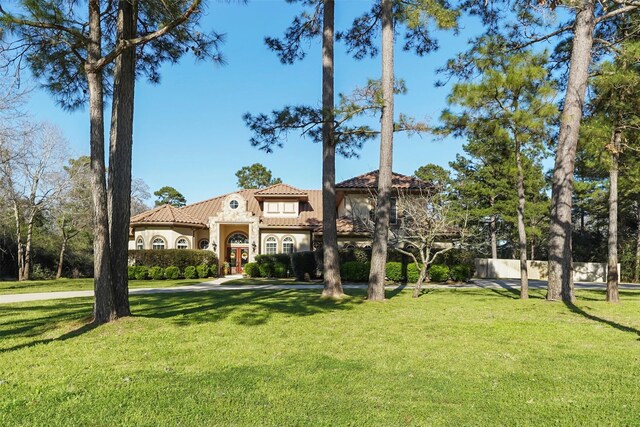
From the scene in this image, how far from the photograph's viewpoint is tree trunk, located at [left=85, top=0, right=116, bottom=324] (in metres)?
7.62

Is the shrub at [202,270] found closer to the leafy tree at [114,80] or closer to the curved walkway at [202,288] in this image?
the curved walkway at [202,288]

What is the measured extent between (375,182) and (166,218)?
43.9 ft

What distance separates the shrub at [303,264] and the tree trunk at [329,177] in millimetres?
9741

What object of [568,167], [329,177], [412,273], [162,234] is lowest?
[412,273]

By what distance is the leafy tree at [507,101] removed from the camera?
38.7 feet

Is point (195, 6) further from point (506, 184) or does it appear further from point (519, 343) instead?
point (506, 184)

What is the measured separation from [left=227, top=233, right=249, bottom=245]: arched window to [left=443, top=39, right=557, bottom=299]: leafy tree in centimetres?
1817

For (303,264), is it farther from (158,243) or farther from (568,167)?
(568,167)

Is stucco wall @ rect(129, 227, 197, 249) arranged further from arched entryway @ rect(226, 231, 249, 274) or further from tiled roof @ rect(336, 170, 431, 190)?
tiled roof @ rect(336, 170, 431, 190)

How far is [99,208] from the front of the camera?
7.64 m

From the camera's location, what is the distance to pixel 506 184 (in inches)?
1218

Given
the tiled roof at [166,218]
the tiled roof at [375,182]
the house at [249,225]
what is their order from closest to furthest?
the tiled roof at [375,182] < the house at [249,225] < the tiled roof at [166,218]

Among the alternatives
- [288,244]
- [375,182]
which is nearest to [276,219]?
[288,244]

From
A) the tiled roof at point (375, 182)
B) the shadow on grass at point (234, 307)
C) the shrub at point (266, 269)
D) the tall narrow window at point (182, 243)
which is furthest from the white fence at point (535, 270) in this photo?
the tall narrow window at point (182, 243)
